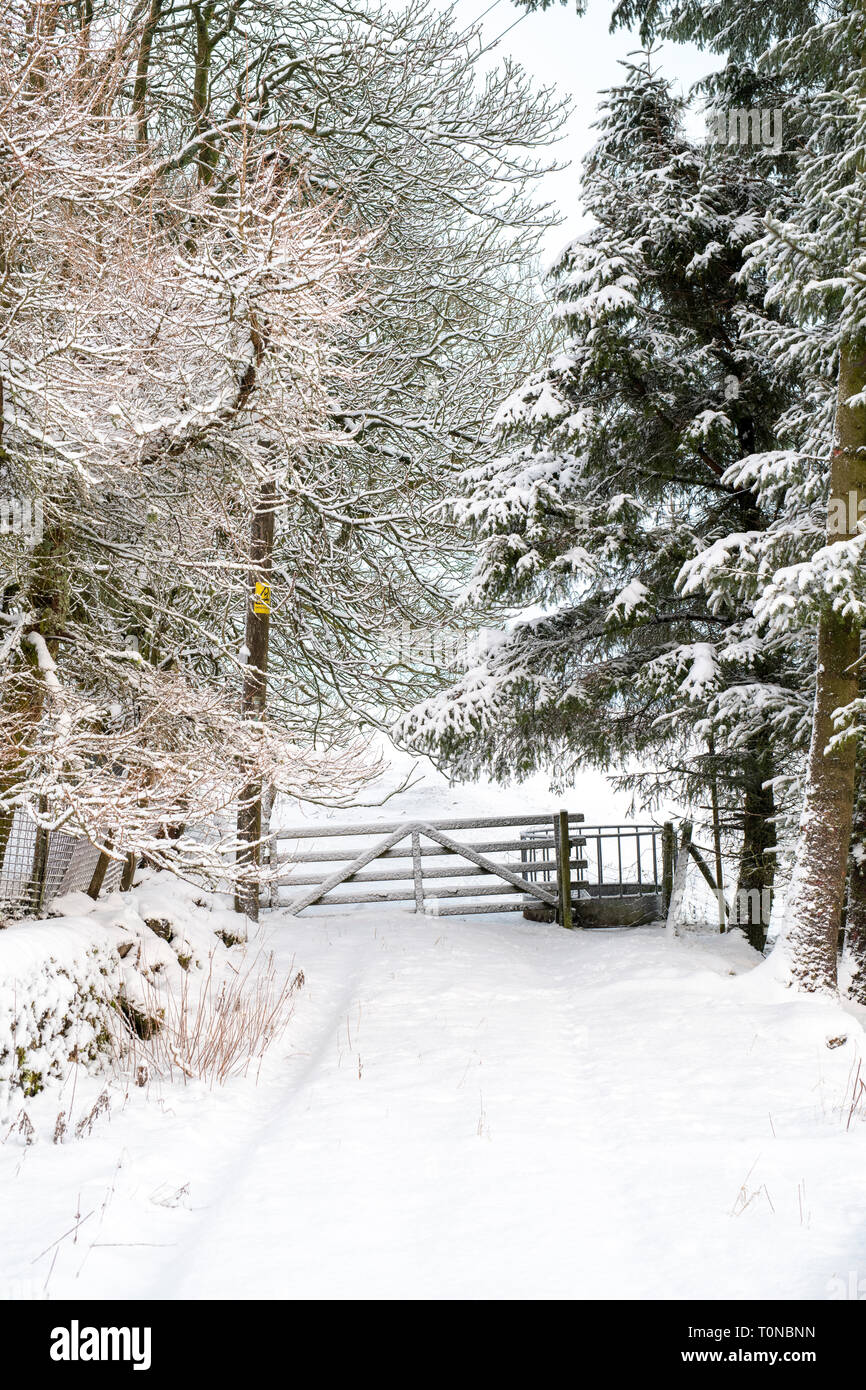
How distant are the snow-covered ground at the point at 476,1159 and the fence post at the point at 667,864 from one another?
3723mm

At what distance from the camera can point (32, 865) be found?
268 inches

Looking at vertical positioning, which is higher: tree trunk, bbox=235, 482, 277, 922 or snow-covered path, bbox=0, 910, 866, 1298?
tree trunk, bbox=235, 482, 277, 922

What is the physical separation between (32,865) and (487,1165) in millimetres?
4317

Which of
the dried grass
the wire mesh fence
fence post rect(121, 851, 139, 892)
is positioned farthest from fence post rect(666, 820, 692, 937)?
the wire mesh fence

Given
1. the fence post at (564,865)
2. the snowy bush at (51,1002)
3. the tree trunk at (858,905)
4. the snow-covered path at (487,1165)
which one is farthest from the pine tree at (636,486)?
the snowy bush at (51,1002)

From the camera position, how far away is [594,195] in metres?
8.83

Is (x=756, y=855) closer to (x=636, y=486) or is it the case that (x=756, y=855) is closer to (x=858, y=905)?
(x=858, y=905)

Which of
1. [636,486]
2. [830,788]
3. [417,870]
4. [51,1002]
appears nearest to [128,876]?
[51,1002]

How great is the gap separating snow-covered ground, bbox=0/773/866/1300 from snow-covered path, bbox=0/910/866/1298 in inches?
0.5

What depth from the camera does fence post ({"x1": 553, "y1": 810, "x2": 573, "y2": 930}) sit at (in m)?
10.8

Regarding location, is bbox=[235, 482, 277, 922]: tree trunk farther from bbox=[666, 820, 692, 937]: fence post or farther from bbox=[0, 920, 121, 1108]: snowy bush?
bbox=[666, 820, 692, 937]: fence post

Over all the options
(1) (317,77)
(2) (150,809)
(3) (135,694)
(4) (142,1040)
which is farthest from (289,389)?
(1) (317,77)

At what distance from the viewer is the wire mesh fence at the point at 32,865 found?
6.36 metres

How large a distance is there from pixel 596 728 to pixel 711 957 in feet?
7.59
